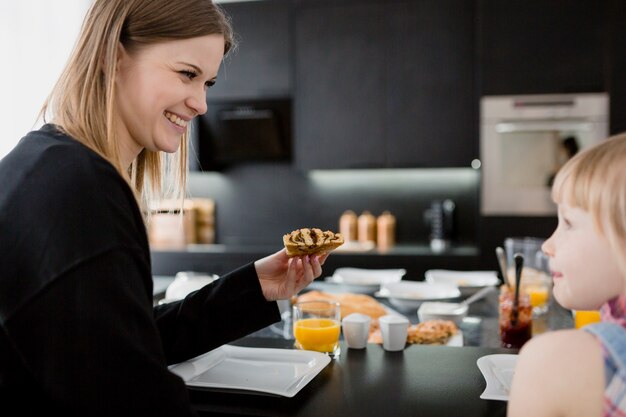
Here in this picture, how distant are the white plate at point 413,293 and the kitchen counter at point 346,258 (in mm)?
1737

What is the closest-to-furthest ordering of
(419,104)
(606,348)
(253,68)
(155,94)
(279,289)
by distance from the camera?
(606,348) → (155,94) → (279,289) → (419,104) → (253,68)

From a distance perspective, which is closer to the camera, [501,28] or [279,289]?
[279,289]

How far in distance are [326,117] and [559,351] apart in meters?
3.64

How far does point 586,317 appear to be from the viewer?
1638 millimetres

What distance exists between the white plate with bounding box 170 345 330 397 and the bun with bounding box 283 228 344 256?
9.0 inches

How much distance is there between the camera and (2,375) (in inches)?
37.7

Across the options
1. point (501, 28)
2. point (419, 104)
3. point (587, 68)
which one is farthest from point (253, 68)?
point (587, 68)

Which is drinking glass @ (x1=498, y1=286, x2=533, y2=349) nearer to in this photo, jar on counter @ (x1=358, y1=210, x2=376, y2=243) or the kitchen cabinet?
the kitchen cabinet

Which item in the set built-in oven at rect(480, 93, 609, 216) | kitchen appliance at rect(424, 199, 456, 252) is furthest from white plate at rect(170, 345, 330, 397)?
kitchen appliance at rect(424, 199, 456, 252)

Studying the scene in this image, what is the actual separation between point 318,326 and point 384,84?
3023 millimetres

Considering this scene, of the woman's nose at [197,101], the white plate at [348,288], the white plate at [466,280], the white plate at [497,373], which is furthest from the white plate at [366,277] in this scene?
the woman's nose at [197,101]

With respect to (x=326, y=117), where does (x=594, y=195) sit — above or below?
below

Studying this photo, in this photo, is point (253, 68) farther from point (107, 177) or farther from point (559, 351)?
point (559, 351)

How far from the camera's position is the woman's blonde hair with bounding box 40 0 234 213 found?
1.09 meters
